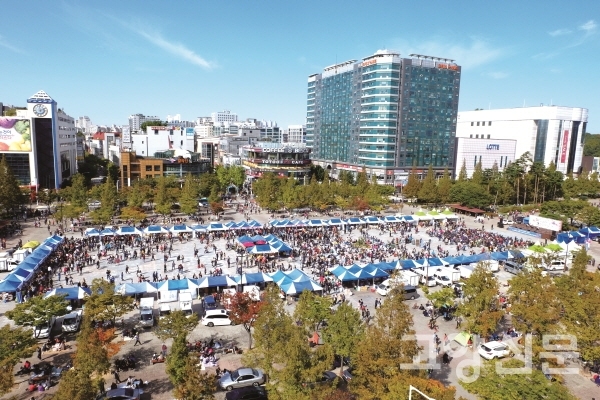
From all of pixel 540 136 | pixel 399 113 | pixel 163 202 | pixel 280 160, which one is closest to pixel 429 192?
pixel 399 113

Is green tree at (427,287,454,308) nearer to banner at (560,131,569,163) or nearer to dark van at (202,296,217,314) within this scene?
dark van at (202,296,217,314)

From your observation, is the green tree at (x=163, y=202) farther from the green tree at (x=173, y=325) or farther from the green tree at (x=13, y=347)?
the green tree at (x=173, y=325)

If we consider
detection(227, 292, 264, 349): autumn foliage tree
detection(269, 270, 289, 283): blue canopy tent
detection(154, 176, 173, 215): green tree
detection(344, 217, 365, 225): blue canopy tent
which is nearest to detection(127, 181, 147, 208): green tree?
detection(154, 176, 173, 215): green tree

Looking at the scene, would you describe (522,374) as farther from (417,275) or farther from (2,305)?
(2,305)

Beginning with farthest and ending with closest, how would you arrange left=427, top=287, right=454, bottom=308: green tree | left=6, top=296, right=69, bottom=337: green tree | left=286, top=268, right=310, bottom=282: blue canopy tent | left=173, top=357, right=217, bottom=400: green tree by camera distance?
left=286, top=268, right=310, bottom=282: blue canopy tent
left=427, top=287, right=454, bottom=308: green tree
left=6, top=296, right=69, bottom=337: green tree
left=173, top=357, right=217, bottom=400: green tree

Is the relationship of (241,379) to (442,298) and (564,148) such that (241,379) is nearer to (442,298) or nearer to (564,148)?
(442,298)
